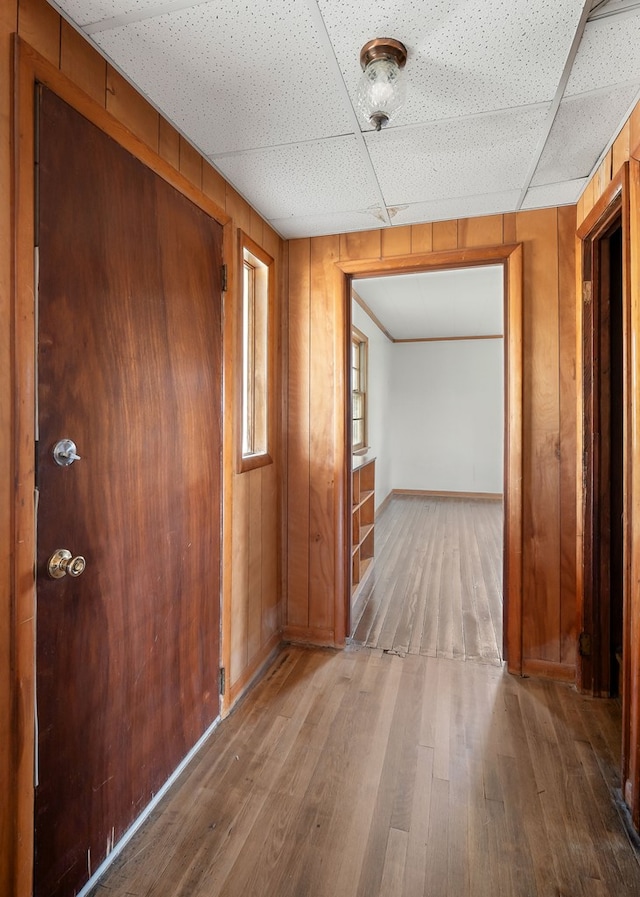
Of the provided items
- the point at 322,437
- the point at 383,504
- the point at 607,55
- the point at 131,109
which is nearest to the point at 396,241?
the point at 322,437

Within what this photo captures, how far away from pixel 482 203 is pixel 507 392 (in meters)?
0.91

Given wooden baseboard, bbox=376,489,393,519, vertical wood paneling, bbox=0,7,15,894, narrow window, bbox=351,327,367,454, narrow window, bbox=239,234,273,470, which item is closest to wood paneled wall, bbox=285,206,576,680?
narrow window, bbox=239,234,273,470

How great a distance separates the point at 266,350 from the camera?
2.43 metres

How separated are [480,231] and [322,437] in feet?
4.42

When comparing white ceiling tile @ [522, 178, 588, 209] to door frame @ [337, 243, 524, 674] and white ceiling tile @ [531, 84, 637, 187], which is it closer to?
white ceiling tile @ [531, 84, 637, 187]

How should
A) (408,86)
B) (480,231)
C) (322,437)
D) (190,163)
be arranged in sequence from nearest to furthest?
1. (408,86)
2. (190,163)
3. (480,231)
4. (322,437)

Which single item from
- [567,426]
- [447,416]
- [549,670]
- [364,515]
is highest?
[447,416]

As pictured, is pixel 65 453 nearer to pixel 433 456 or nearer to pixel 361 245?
pixel 361 245

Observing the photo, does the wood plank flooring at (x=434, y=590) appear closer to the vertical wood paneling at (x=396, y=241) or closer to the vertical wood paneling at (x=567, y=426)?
the vertical wood paneling at (x=567, y=426)

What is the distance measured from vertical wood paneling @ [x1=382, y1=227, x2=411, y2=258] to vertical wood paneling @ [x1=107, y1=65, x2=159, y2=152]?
1.30 metres

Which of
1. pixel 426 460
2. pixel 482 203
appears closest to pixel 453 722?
pixel 482 203

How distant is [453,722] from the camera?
6.43 feet

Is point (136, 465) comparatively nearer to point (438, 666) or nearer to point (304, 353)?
point (304, 353)

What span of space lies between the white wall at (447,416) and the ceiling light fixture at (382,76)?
19.1 feet
